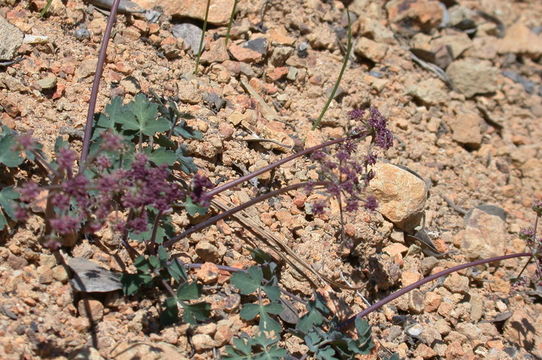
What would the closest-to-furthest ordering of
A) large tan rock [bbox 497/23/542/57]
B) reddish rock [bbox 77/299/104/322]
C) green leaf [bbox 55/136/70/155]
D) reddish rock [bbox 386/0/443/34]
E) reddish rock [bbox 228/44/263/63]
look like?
reddish rock [bbox 77/299/104/322] < green leaf [bbox 55/136/70/155] < reddish rock [bbox 228/44/263/63] < reddish rock [bbox 386/0/443/34] < large tan rock [bbox 497/23/542/57]

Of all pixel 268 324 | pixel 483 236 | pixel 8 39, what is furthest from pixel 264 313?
pixel 8 39

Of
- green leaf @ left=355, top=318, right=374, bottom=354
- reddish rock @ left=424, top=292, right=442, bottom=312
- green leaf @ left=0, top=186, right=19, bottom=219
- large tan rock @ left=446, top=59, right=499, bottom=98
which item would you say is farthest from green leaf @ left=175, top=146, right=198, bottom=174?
large tan rock @ left=446, top=59, right=499, bottom=98

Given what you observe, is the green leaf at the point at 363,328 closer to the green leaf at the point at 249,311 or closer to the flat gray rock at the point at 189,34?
the green leaf at the point at 249,311

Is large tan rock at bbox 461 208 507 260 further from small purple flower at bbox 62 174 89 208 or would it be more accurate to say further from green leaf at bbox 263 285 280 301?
small purple flower at bbox 62 174 89 208

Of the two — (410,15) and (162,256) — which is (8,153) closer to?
(162,256)

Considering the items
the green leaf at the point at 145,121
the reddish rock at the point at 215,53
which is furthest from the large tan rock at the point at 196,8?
the green leaf at the point at 145,121

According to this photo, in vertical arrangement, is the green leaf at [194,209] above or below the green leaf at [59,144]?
below

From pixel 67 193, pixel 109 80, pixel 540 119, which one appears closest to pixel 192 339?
pixel 67 193
